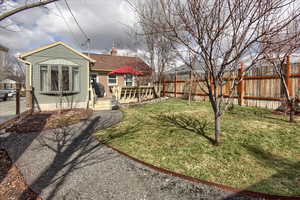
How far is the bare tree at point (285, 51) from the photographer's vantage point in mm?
2737

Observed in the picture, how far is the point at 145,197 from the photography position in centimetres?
227

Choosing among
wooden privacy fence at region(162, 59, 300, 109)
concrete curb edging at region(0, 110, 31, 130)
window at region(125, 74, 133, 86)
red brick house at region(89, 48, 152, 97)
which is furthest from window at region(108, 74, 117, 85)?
wooden privacy fence at region(162, 59, 300, 109)

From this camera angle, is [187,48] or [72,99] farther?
[72,99]

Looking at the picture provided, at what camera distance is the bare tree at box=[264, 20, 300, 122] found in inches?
108

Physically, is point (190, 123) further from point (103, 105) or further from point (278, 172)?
point (103, 105)

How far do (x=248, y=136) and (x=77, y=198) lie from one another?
426cm

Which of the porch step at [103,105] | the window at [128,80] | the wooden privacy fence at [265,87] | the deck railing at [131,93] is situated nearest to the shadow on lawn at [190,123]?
the wooden privacy fence at [265,87]

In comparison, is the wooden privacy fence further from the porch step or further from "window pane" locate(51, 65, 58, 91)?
"window pane" locate(51, 65, 58, 91)

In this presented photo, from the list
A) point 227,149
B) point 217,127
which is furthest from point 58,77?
point 227,149

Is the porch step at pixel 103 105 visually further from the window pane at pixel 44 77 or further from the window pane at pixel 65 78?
the window pane at pixel 44 77

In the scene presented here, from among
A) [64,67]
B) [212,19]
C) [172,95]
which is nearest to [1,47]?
[64,67]

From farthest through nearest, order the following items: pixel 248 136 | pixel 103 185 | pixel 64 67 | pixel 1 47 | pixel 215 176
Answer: pixel 64 67, pixel 1 47, pixel 248 136, pixel 215 176, pixel 103 185

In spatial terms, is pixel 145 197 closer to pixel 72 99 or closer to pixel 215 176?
pixel 215 176

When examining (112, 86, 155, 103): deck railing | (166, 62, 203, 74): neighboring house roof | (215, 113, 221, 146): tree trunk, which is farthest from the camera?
(112, 86, 155, 103): deck railing
